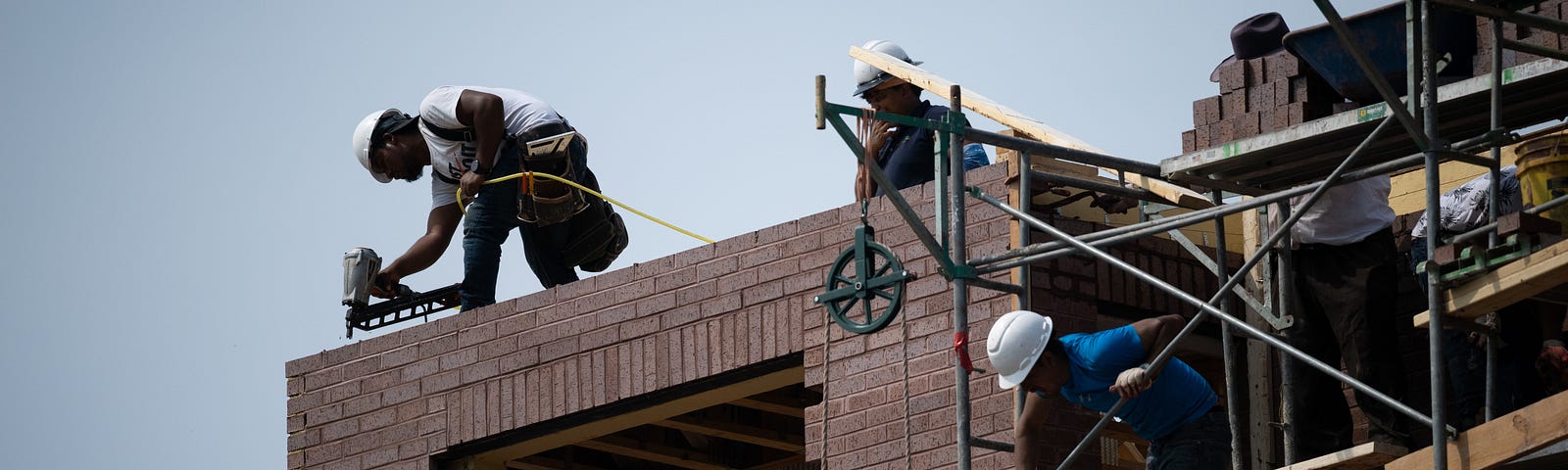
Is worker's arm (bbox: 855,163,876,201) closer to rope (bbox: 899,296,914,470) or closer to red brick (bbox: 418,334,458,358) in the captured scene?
rope (bbox: 899,296,914,470)

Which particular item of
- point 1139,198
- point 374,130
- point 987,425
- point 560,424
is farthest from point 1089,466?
point 374,130

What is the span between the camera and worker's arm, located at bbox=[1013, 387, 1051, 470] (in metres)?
8.62

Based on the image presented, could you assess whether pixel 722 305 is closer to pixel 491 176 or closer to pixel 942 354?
pixel 942 354

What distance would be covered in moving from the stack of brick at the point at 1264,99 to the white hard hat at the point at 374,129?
15.9 ft

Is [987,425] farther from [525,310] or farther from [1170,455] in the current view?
[525,310]

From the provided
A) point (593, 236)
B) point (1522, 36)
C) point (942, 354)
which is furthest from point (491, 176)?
point (1522, 36)

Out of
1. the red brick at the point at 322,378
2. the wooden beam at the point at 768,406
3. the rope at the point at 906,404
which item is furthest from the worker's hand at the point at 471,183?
the rope at the point at 906,404

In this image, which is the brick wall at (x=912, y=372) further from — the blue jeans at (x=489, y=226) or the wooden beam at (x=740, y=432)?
the blue jeans at (x=489, y=226)

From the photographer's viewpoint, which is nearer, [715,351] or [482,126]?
[715,351]

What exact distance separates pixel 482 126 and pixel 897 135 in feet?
7.62

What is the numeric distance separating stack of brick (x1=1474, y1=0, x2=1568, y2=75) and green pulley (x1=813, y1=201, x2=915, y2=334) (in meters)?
2.50

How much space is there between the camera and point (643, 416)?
36.4 feet

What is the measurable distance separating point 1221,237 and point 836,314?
1775 millimetres

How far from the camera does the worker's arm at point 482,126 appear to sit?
11.8m
